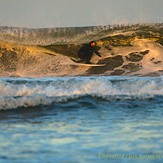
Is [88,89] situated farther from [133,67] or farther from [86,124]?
[133,67]

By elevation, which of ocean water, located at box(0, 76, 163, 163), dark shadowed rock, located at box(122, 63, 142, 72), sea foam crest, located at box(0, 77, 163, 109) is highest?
dark shadowed rock, located at box(122, 63, 142, 72)

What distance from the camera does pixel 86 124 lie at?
512cm

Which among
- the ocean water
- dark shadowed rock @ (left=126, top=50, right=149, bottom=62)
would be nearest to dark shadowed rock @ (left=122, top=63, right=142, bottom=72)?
dark shadowed rock @ (left=126, top=50, right=149, bottom=62)

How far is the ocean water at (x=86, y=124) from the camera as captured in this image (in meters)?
3.66

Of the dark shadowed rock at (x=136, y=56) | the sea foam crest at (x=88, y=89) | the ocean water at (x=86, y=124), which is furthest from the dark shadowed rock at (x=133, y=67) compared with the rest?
the ocean water at (x=86, y=124)

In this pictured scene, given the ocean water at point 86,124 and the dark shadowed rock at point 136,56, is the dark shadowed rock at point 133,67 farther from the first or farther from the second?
the ocean water at point 86,124

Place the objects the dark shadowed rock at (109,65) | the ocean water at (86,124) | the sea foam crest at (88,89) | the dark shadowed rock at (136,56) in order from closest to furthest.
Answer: the ocean water at (86,124) < the sea foam crest at (88,89) < the dark shadowed rock at (109,65) < the dark shadowed rock at (136,56)

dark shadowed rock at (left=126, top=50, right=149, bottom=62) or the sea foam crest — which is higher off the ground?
dark shadowed rock at (left=126, top=50, right=149, bottom=62)

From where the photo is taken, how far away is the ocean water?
144 inches

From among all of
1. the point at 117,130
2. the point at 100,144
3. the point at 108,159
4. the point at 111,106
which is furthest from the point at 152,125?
the point at 111,106

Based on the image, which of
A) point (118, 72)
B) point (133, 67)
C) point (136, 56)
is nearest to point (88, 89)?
point (118, 72)

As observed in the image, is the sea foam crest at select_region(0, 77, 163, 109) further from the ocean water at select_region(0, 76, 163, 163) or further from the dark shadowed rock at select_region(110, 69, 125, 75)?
the dark shadowed rock at select_region(110, 69, 125, 75)

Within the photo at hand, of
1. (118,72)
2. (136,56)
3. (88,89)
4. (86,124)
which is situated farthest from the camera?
(136,56)

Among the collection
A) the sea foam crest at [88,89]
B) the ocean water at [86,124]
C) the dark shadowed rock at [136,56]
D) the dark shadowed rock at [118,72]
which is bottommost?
the ocean water at [86,124]
